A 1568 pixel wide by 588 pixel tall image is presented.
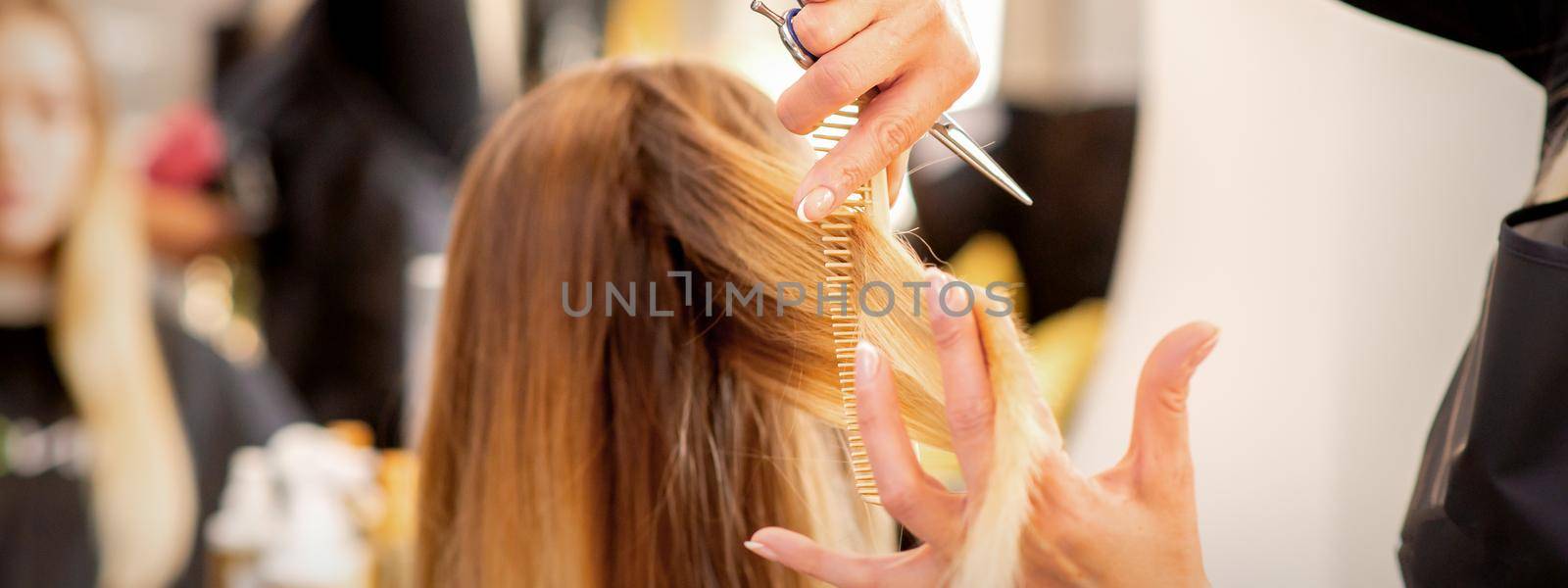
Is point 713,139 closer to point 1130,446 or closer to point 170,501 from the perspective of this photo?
point 1130,446

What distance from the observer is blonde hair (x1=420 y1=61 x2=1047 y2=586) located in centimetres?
55

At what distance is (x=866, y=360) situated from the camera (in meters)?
0.42

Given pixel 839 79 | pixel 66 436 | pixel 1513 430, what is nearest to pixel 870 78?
pixel 839 79

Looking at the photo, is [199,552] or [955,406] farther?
[199,552]

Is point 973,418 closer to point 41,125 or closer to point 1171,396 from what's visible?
point 1171,396

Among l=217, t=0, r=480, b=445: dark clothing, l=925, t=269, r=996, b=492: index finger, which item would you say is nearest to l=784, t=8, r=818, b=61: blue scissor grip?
l=925, t=269, r=996, b=492: index finger

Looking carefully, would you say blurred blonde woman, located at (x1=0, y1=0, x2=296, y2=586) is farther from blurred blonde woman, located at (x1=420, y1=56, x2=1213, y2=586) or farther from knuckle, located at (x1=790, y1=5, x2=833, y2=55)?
knuckle, located at (x1=790, y1=5, x2=833, y2=55)

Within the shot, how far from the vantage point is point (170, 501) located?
114 cm

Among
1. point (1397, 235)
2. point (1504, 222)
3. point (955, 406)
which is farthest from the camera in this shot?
point (1397, 235)

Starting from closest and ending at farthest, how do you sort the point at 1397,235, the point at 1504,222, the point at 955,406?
the point at 955,406, the point at 1504,222, the point at 1397,235

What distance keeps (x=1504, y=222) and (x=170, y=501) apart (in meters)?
1.26

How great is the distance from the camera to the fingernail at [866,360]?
1.38ft

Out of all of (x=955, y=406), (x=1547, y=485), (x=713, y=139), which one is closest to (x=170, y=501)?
(x=713, y=139)

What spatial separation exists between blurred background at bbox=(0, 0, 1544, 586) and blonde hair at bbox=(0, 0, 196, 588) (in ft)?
0.05
